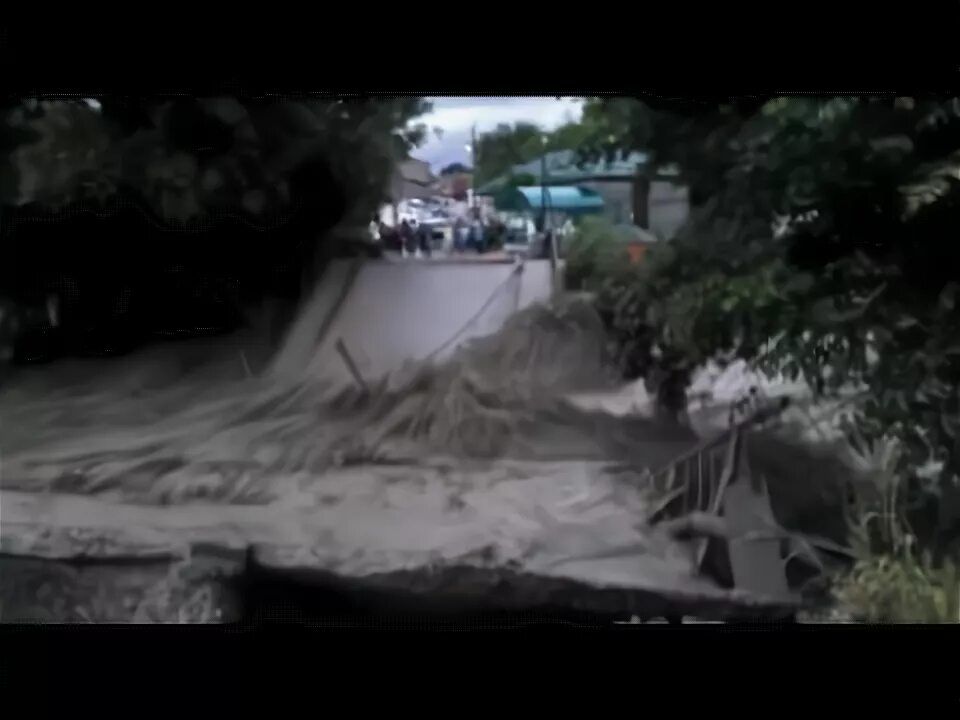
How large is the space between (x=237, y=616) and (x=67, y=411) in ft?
1.41

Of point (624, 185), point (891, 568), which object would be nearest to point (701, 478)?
point (891, 568)

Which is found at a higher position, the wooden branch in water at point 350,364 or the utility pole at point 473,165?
the utility pole at point 473,165

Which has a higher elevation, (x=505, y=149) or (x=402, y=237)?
(x=505, y=149)

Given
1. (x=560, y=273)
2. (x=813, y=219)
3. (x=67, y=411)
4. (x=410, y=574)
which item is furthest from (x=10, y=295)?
(x=813, y=219)

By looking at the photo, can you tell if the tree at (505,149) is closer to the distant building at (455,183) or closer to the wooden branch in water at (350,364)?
the distant building at (455,183)

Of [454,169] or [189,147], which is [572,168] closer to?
[454,169]

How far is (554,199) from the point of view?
4.78 feet

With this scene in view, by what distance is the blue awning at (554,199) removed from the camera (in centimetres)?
145

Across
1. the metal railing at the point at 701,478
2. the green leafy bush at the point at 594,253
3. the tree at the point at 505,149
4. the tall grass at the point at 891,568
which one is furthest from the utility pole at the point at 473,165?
the tall grass at the point at 891,568

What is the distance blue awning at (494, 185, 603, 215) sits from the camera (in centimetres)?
145

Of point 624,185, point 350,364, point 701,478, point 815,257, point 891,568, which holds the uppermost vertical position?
point 624,185

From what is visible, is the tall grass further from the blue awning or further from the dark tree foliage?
the dark tree foliage

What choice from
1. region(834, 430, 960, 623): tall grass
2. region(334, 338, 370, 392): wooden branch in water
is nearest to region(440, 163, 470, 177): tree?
region(334, 338, 370, 392): wooden branch in water

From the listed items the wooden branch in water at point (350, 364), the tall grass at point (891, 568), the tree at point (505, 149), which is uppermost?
the tree at point (505, 149)
